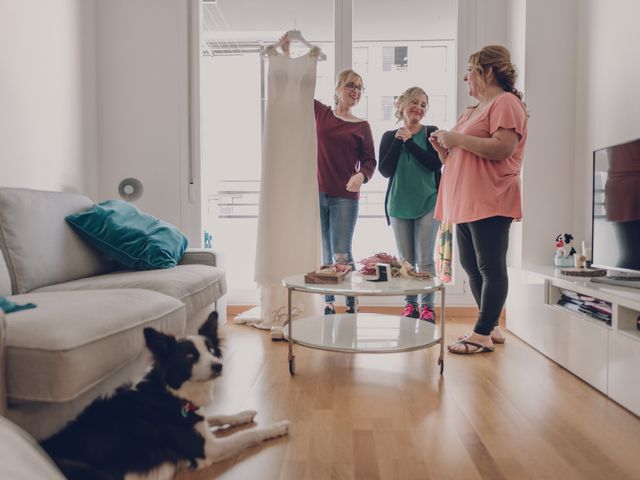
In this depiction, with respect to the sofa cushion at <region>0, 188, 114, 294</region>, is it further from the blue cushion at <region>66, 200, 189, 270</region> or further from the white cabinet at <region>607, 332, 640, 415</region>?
the white cabinet at <region>607, 332, 640, 415</region>

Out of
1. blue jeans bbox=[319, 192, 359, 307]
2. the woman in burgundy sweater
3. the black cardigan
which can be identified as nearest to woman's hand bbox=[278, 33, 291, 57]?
the woman in burgundy sweater

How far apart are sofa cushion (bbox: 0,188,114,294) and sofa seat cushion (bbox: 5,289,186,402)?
425mm

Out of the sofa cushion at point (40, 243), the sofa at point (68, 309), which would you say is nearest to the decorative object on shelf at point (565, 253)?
the sofa at point (68, 309)

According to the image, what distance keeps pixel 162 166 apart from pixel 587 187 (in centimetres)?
284

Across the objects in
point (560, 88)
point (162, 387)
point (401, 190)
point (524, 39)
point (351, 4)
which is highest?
point (351, 4)

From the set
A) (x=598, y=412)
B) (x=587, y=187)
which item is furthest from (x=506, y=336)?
(x=598, y=412)

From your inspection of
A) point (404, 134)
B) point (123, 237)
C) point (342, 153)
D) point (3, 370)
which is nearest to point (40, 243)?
point (123, 237)

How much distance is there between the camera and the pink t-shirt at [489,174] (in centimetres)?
247

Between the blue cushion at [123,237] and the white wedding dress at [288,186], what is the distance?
76cm

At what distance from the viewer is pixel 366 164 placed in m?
3.23

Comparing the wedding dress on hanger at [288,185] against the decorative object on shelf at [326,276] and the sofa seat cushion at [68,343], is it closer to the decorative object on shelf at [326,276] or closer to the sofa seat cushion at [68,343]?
the decorative object on shelf at [326,276]

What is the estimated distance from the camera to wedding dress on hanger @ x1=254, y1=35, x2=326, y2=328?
319 centimetres

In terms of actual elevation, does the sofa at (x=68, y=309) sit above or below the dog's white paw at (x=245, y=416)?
Result: above

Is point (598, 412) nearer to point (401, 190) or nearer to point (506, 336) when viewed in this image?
point (506, 336)
